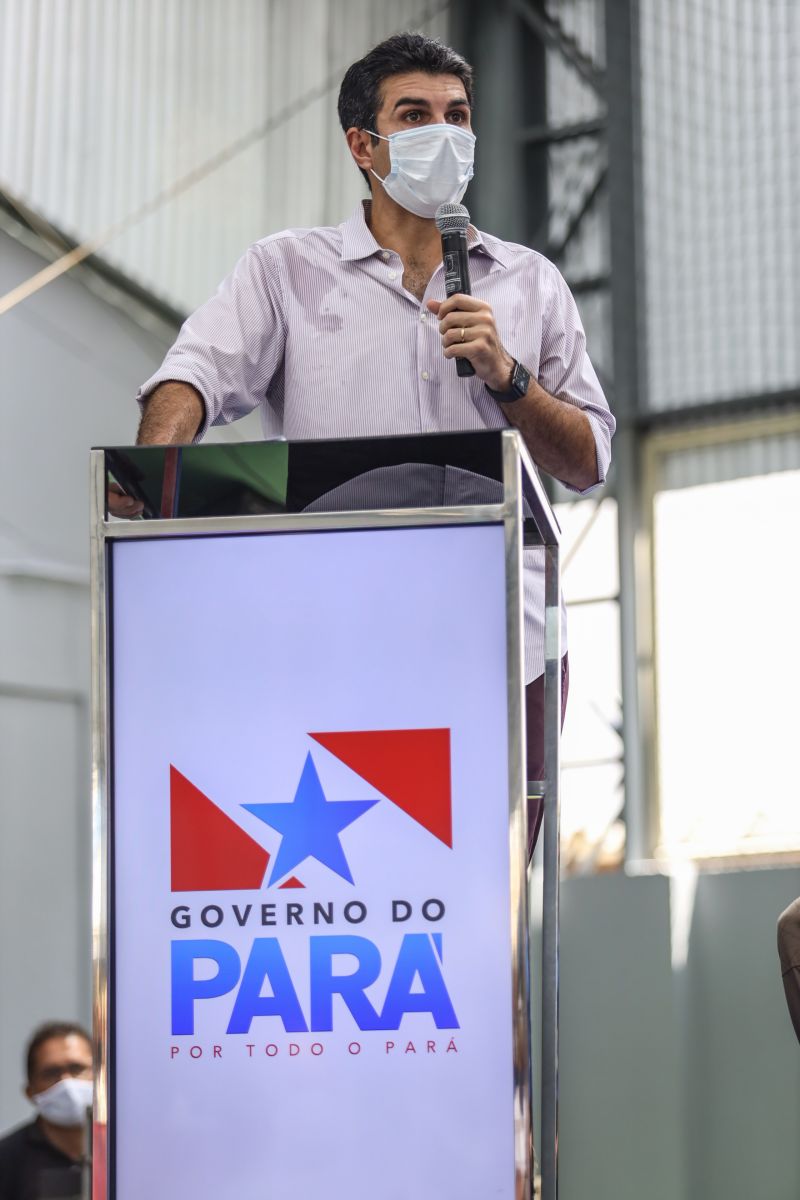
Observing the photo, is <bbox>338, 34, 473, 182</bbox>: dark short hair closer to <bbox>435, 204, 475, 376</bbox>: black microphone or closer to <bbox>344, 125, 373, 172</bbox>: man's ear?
<bbox>344, 125, 373, 172</bbox>: man's ear

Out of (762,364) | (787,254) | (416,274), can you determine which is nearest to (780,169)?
(787,254)

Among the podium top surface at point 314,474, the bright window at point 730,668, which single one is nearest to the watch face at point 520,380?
the podium top surface at point 314,474

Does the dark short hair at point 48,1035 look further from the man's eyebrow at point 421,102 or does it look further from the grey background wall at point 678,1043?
the man's eyebrow at point 421,102

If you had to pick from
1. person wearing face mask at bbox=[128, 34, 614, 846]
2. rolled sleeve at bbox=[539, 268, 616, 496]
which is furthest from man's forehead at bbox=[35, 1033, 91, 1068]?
rolled sleeve at bbox=[539, 268, 616, 496]

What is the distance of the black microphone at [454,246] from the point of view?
1.66 metres

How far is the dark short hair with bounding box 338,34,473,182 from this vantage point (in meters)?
1.85

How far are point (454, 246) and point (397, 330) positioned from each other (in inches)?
4.9

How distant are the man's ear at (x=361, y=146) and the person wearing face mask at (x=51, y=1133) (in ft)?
8.69

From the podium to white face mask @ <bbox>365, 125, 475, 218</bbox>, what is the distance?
53 centimetres

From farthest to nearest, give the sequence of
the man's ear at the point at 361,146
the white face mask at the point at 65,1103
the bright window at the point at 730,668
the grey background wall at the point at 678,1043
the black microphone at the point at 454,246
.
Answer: the bright window at the point at 730,668
the grey background wall at the point at 678,1043
the white face mask at the point at 65,1103
the man's ear at the point at 361,146
the black microphone at the point at 454,246

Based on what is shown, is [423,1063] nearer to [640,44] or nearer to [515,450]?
[515,450]

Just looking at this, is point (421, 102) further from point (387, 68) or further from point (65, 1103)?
point (65, 1103)

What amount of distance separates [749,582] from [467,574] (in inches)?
224

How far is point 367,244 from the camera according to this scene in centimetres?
182
